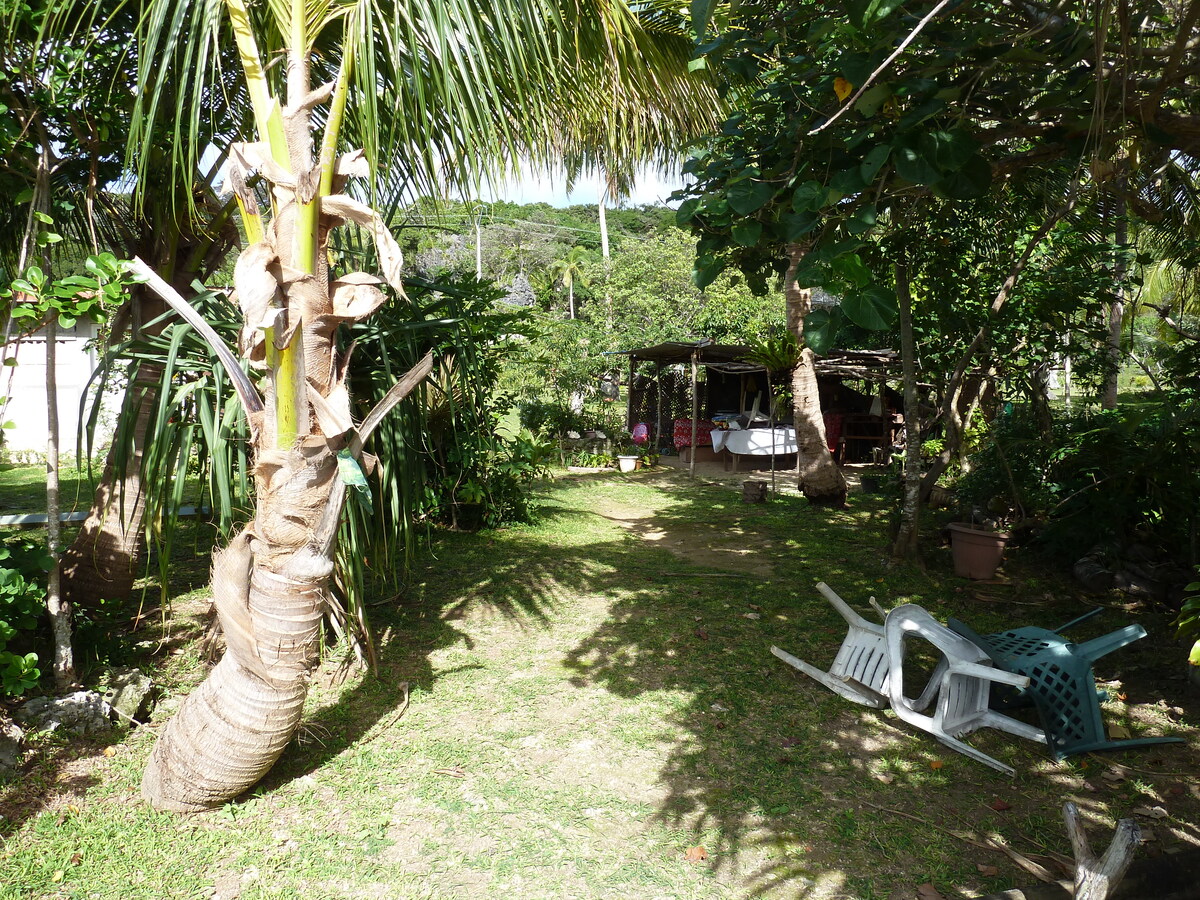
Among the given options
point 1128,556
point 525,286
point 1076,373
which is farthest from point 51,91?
point 525,286

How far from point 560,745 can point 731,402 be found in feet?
44.0

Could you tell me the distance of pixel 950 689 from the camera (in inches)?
140

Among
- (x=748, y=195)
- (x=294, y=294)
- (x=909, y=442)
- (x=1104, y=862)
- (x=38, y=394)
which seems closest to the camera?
(x=1104, y=862)

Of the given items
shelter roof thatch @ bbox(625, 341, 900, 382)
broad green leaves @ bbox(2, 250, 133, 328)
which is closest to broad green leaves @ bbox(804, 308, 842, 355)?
broad green leaves @ bbox(2, 250, 133, 328)

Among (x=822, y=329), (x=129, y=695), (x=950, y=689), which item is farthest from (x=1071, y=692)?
(x=129, y=695)

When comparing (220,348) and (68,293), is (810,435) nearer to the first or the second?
(220,348)

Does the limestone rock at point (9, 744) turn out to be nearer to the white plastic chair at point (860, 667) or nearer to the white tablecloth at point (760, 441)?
the white plastic chair at point (860, 667)

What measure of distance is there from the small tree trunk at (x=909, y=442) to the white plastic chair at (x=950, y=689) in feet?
9.04

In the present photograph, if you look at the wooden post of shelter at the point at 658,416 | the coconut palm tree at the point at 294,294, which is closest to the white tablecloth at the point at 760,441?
the wooden post of shelter at the point at 658,416

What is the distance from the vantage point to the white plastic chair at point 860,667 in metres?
3.90

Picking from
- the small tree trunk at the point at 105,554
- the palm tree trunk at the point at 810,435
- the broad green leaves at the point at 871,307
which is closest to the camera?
the broad green leaves at the point at 871,307

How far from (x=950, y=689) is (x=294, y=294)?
326cm

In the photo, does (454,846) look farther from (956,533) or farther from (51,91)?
(956,533)

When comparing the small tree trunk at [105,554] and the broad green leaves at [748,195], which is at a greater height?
the broad green leaves at [748,195]
